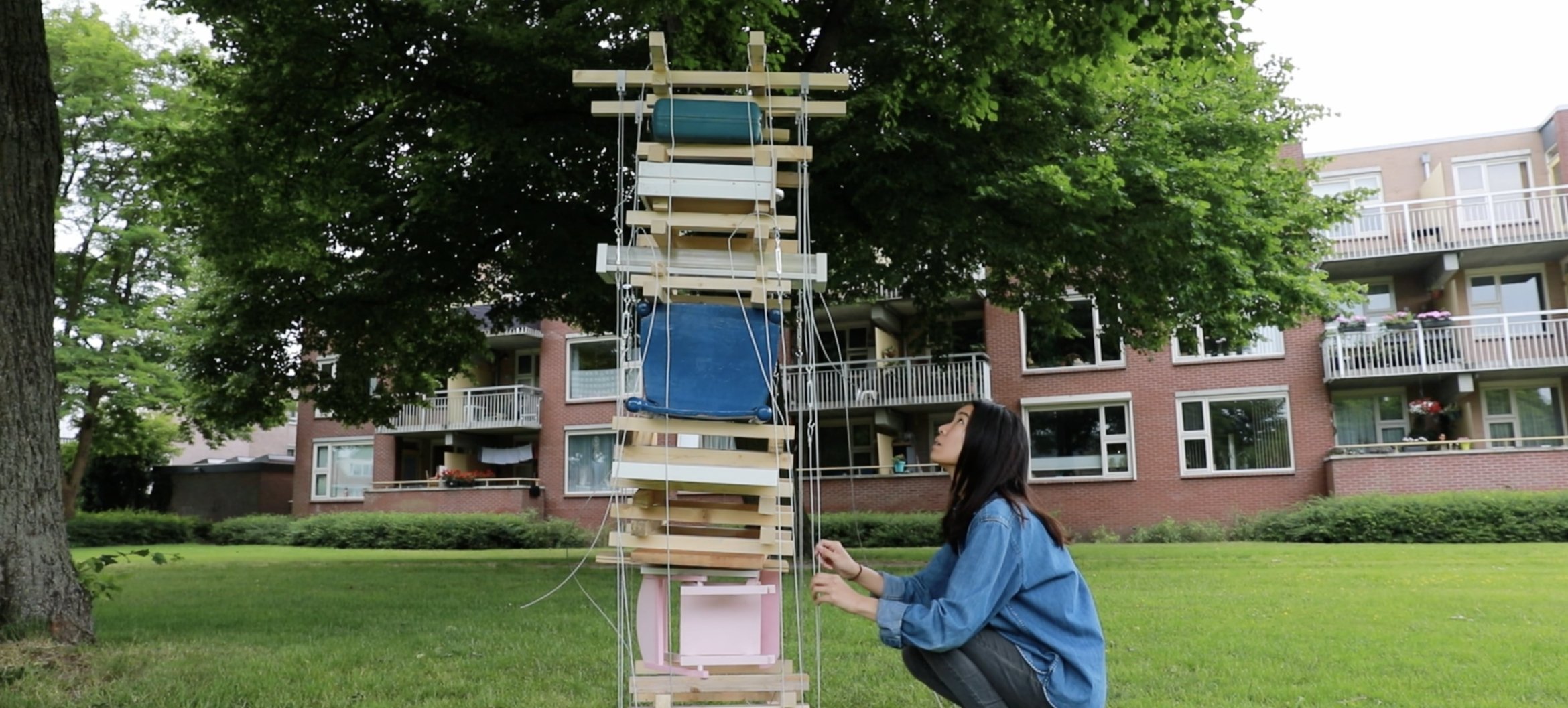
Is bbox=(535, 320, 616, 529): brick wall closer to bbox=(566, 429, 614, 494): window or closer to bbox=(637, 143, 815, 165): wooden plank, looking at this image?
bbox=(566, 429, 614, 494): window

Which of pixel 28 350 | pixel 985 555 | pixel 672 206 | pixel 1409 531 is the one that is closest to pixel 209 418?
pixel 28 350

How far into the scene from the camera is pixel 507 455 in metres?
31.3

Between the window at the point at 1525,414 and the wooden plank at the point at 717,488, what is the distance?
24.5 metres

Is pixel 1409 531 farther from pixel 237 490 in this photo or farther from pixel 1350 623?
pixel 237 490

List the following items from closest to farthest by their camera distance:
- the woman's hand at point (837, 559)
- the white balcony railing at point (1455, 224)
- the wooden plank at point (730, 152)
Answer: the woman's hand at point (837, 559)
the wooden plank at point (730, 152)
the white balcony railing at point (1455, 224)

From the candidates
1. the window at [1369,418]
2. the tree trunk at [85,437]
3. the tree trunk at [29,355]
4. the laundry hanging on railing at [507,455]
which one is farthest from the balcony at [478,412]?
the tree trunk at [29,355]

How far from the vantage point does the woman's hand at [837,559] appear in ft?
11.4

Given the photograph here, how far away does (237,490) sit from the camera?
1425 inches

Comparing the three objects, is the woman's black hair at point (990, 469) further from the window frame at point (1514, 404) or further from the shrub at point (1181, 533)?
the window frame at point (1514, 404)

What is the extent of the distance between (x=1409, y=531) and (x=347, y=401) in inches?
720

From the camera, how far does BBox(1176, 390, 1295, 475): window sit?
24.2m

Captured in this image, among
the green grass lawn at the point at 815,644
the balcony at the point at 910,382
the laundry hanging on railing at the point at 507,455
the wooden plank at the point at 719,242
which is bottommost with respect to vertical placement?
the green grass lawn at the point at 815,644

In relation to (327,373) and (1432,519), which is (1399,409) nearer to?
(1432,519)

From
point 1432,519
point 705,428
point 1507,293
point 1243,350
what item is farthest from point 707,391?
point 1507,293
